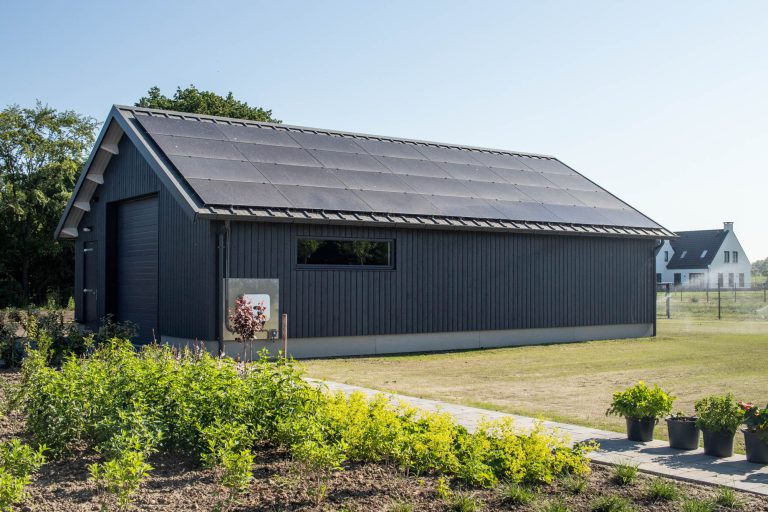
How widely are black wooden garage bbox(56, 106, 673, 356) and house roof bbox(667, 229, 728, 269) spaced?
48.1 metres

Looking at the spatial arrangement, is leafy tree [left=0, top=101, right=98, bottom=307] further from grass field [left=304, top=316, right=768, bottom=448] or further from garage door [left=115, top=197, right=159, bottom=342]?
grass field [left=304, top=316, right=768, bottom=448]

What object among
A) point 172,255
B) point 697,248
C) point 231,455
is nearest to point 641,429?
point 231,455

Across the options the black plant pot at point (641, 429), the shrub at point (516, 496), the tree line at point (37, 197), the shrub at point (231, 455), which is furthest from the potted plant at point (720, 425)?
the tree line at point (37, 197)

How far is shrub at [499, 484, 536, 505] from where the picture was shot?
566 cm

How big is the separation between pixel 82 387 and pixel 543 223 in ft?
48.3

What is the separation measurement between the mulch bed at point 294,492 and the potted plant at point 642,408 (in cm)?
121

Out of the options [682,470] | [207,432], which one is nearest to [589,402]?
[682,470]

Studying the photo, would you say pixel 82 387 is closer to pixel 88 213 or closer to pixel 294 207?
pixel 294 207

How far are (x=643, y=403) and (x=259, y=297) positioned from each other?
958 centimetres

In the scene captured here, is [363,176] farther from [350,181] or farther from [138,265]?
[138,265]

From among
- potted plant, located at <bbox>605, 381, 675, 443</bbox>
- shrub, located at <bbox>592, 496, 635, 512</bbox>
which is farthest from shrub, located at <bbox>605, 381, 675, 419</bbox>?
shrub, located at <bbox>592, 496, 635, 512</bbox>

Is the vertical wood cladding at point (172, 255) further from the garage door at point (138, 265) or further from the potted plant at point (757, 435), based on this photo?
the potted plant at point (757, 435)

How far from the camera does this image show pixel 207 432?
20.3ft

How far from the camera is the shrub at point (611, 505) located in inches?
213
